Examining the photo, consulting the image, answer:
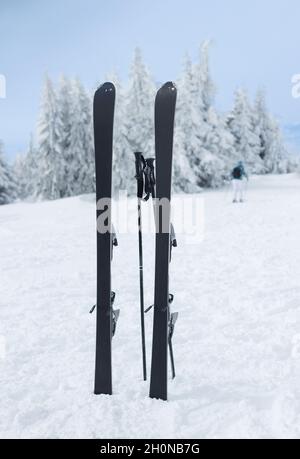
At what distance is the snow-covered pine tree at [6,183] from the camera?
3788 centimetres

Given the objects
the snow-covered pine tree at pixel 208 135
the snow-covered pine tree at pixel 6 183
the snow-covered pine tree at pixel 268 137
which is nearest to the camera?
the snow-covered pine tree at pixel 208 135

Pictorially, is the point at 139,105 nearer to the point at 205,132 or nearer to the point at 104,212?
the point at 205,132

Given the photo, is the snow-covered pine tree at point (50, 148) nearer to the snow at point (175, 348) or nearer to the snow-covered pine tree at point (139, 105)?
the snow-covered pine tree at point (139, 105)

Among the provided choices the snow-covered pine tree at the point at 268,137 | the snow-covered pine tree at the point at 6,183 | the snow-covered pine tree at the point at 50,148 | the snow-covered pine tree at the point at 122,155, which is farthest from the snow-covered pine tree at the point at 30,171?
the snow-covered pine tree at the point at 268,137

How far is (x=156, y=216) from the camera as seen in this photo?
336cm

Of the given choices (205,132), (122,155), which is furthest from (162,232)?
(205,132)

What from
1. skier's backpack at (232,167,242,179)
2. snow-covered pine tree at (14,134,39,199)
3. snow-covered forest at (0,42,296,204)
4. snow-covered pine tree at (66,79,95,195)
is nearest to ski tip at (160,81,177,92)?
skier's backpack at (232,167,242,179)

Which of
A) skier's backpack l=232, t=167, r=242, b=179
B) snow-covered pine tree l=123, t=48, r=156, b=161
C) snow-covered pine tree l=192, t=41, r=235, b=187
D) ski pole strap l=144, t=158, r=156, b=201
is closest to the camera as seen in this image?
ski pole strap l=144, t=158, r=156, b=201

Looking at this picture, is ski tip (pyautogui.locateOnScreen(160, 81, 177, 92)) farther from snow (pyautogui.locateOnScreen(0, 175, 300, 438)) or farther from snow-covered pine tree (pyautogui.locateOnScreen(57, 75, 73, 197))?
snow-covered pine tree (pyautogui.locateOnScreen(57, 75, 73, 197))

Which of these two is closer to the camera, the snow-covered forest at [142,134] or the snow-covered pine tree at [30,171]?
the snow-covered forest at [142,134]

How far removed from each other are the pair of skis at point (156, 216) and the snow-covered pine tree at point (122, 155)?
76.0ft

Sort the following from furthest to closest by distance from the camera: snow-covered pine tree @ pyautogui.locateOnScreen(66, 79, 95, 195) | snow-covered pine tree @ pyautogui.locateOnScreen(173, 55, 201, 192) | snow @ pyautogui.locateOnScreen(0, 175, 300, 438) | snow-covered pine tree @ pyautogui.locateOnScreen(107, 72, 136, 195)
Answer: snow-covered pine tree @ pyautogui.locateOnScreen(66, 79, 95, 195)
snow-covered pine tree @ pyautogui.locateOnScreen(107, 72, 136, 195)
snow-covered pine tree @ pyautogui.locateOnScreen(173, 55, 201, 192)
snow @ pyautogui.locateOnScreen(0, 175, 300, 438)

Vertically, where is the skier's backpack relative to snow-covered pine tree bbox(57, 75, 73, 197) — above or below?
below

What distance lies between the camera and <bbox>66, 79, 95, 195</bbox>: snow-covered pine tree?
3241 centimetres
